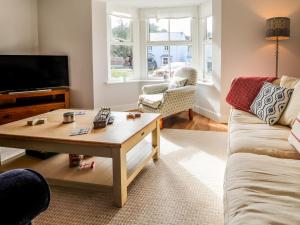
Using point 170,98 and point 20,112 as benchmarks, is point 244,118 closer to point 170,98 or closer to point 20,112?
point 170,98

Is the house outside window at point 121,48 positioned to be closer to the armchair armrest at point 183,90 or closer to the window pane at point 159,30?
the window pane at point 159,30

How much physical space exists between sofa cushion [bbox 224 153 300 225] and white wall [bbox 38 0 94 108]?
384 cm

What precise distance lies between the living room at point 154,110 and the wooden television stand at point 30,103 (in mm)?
18

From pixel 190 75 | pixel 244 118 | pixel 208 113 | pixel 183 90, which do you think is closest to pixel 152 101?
pixel 183 90

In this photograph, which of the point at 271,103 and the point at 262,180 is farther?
the point at 271,103

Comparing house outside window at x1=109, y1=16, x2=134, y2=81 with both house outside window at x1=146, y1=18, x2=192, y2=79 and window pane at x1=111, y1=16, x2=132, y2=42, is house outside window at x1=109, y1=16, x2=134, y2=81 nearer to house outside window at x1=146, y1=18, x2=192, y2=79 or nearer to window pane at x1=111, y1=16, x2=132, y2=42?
window pane at x1=111, y1=16, x2=132, y2=42

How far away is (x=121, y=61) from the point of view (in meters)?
5.59

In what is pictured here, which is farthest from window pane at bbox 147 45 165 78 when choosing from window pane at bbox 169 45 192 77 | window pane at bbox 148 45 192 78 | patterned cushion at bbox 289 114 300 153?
patterned cushion at bbox 289 114 300 153

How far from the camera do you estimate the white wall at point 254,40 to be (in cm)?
396

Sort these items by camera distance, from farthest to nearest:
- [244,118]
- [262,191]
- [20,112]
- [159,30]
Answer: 1. [159,30]
2. [20,112]
3. [244,118]
4. [262,191]

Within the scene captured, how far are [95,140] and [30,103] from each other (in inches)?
116

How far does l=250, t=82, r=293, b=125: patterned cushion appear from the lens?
2311 mm

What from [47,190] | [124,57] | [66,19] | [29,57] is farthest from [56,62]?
[47,190]

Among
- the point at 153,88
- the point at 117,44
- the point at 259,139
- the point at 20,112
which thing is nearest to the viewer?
the point at 259,139
